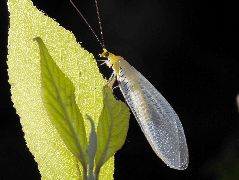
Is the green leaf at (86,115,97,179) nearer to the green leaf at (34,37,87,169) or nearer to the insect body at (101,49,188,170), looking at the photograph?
the green leaf at (34,37,87,169)

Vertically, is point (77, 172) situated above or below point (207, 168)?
above

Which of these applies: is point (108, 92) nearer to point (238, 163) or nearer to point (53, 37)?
point (53, 37)

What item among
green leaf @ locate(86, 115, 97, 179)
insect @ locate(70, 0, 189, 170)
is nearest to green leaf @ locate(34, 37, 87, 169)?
green leaf @ locate(86, 115, 97, 179)

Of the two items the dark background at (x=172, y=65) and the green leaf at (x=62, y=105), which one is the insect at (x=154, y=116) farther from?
the dark background at (x=172, y=65)

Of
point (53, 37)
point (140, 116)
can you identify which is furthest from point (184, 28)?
point (53, 37)

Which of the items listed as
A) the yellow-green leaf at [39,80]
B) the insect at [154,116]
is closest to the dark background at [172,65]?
the insect at [154,116]

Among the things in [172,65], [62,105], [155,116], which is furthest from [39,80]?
[172,65]
